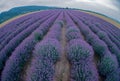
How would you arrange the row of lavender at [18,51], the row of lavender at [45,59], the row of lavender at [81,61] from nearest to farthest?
1. the row of lavender at [45,59]
2. the row of lavender at [81,61]
3. the row of lavender at [18,51]

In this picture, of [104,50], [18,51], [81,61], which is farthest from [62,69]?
[104,50]

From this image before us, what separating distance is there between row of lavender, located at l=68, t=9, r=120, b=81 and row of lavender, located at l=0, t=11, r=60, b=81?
3.02 feet

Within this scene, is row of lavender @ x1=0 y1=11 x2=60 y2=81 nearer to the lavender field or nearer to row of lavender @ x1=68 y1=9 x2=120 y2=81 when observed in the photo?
the lavender field

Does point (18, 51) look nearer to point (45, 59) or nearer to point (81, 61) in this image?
point (45, 59)

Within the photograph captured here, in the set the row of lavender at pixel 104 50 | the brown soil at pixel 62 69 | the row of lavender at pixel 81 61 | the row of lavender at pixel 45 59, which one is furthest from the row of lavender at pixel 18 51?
the row of lavender at pixel 104 50

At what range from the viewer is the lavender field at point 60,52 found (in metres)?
4.58

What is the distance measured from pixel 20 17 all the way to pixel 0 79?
2714 mm

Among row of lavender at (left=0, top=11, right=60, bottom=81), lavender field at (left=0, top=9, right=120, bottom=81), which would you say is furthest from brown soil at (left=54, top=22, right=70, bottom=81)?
row of lavender at (left=0, top=11, right=60, bottom=81)

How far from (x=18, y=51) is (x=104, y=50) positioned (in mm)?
1640

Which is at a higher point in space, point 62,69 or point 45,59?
point 45,59

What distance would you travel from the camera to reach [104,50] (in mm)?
5297

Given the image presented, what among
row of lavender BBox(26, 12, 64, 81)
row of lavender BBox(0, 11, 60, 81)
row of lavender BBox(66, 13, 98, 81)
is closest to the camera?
row of lavender BBox(26, 12, 64, 81)

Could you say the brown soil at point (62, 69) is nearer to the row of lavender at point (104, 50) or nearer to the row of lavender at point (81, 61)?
the row of lavender at point (81, 61)

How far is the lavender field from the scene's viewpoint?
15.0 feet
